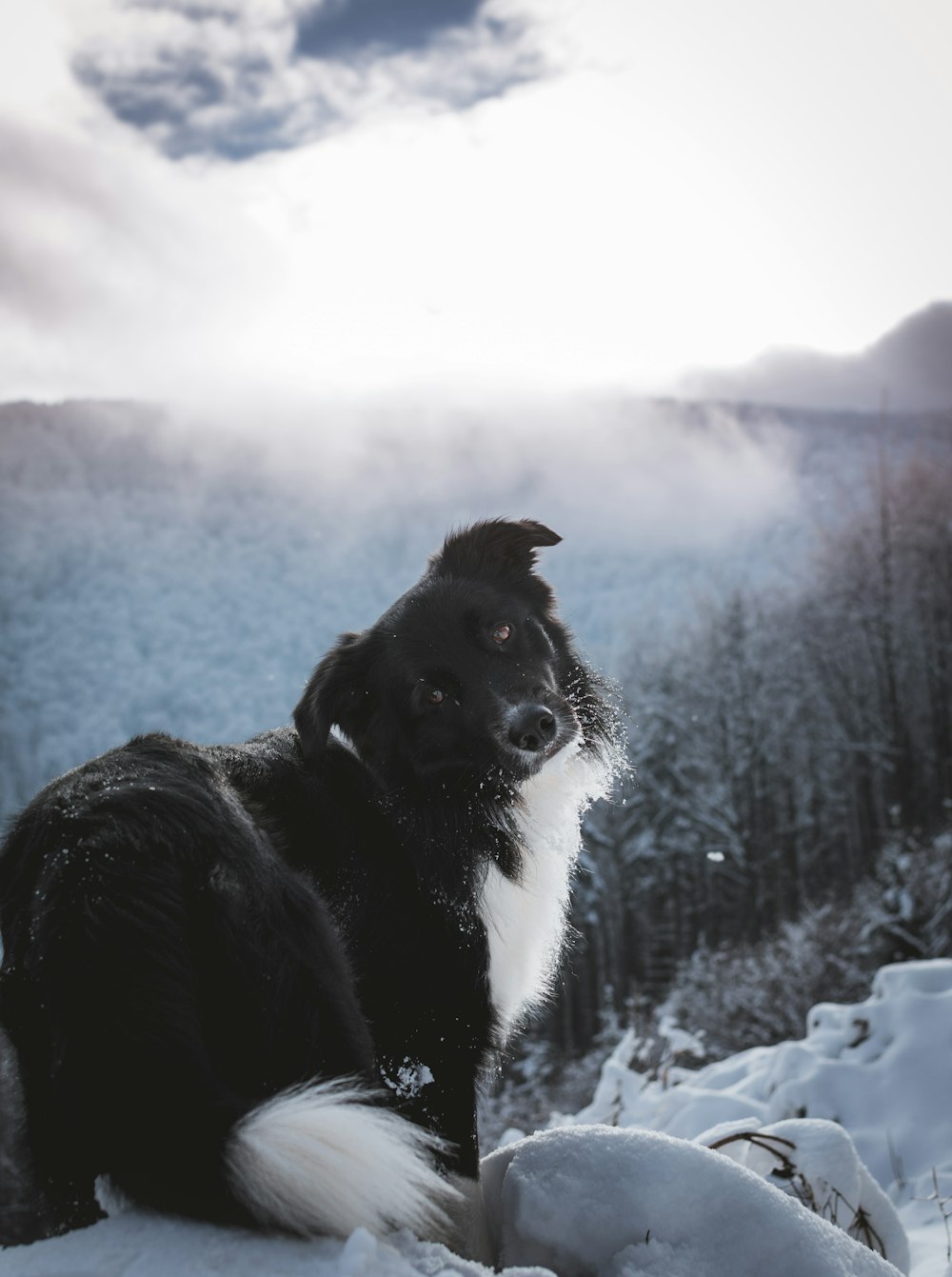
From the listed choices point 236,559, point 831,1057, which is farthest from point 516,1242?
point 236,559

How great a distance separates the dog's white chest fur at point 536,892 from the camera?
345 cm

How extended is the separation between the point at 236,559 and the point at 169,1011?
55674 millimetres

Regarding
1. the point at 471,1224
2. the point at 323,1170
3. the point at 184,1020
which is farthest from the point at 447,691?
the point at 323,1170

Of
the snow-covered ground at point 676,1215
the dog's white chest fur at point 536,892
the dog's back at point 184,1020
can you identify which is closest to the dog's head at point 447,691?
the dog's white chest fur at point 536,892

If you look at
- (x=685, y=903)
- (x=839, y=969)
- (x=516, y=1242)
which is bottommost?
(x=685, y=903)

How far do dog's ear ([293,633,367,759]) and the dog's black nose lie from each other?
676 millimetres

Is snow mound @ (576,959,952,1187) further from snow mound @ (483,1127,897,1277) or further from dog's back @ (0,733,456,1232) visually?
dog's back @ (0,733,456,1232)

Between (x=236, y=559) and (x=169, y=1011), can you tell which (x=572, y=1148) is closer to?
(x=169, y=1011)

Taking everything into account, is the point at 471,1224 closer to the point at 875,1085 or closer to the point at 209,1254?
the point at 209,1254

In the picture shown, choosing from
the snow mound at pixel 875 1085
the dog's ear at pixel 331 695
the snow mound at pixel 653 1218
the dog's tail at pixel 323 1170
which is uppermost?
the dog's ear at pixel 331 695

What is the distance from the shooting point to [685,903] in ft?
98.2

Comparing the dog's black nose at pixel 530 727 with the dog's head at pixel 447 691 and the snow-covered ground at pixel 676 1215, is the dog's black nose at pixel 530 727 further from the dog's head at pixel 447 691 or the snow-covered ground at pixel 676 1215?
the snow-covered ground at pixel 676 1215

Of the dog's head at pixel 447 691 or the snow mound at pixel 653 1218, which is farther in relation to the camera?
the dog's head at pixel 447 691

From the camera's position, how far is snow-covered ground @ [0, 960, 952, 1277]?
1731 mm
